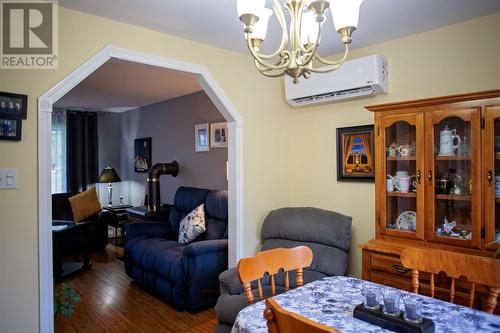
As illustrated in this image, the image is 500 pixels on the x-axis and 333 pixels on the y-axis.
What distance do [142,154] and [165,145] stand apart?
2.65 feet

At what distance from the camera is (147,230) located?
427 cm

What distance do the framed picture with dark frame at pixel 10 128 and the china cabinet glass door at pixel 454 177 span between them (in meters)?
2.52

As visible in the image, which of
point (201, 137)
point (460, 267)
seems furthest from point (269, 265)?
point (201, 137)

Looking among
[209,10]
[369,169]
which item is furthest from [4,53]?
[369,169]

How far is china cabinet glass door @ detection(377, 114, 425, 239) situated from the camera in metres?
2.30

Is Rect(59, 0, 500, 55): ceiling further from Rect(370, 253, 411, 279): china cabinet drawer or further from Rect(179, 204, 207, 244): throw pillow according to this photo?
Rect(179, 204, 207, 244): throw pillow

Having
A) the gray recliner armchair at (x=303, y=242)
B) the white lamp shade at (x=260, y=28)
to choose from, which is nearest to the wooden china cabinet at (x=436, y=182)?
the gray recliner armchair at (x=303, y=242)

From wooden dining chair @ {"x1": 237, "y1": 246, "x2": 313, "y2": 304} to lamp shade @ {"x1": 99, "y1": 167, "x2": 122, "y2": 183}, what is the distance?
5.00 meters

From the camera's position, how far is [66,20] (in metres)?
2.08

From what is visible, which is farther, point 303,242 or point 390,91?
point 303,242

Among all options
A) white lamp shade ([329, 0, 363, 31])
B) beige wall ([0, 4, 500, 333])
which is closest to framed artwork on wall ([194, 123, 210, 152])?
beige wall ([0, 4, 500, 333])

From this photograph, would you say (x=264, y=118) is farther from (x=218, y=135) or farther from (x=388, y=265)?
(x=388, y=265)

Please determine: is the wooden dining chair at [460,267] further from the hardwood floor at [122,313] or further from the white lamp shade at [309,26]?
the hardwood floor at [122,313]

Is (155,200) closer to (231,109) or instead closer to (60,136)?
(60,136)
